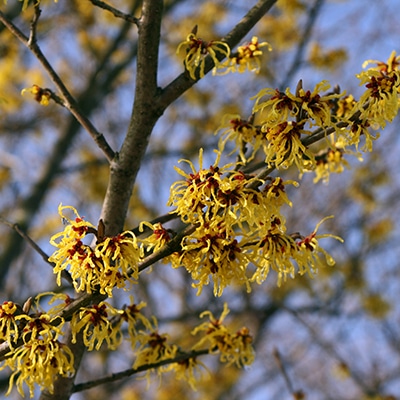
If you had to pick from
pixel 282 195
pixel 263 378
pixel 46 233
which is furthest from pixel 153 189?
pixel 282 195

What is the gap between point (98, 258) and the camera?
1.85 m

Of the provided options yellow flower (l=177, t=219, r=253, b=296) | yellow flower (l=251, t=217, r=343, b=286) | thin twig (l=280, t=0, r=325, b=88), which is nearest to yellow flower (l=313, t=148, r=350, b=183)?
yellow flower (l=251, t=217, r=343, b=286)

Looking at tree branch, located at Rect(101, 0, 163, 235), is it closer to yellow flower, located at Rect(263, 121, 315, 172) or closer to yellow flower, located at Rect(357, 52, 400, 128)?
yellow flower, located at Rect(263, 121, 315, 172)

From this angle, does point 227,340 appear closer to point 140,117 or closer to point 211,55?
point 140,117

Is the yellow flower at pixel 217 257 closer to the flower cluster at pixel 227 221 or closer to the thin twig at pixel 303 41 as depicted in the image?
the flower cluster at pixel 227 221

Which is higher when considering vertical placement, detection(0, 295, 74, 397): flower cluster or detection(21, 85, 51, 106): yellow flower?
detection(21, 85, 51, 106): yellow flower

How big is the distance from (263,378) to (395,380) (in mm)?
2014

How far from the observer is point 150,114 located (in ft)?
7.50

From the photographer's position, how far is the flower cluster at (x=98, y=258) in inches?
71.3

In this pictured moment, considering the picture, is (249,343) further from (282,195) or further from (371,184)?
(371,184)

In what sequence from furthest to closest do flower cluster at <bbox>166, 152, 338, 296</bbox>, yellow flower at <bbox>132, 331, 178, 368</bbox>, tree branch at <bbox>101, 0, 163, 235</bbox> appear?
yellow flower at <bbox>132, 331, 178, 368</bbox> → tree branch at <bbox>101, 0, 163, 235</bbox> → flower cluster at <bbox>166, 152, 338, 296</bbox>

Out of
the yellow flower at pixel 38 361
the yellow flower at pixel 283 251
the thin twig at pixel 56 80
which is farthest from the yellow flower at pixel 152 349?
the thin twig at pixel 56 80

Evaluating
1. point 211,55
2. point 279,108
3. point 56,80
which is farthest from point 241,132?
point 56,80

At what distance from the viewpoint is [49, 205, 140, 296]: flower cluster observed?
5.94 ft
